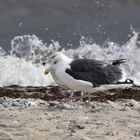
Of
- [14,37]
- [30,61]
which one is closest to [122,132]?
[30,61]

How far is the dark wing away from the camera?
921cm

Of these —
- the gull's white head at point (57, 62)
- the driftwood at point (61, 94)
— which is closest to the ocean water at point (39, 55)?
the driftwood at point (61, 94)

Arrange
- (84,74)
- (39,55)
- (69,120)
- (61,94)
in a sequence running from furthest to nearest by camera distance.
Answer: (39,55)
(61,94)
(84,74)
(69,120)

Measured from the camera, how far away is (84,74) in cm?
924

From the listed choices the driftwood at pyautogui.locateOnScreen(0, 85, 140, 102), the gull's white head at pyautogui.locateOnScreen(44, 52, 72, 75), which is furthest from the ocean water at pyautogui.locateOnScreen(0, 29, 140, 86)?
the gull's white head at pyautogui.locateOnScreen(44, 52, 72, 75)

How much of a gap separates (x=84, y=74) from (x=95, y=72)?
0.16 metres

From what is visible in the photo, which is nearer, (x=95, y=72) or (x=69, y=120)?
(x=69, y=120)

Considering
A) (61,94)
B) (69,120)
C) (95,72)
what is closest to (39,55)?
(61,94)

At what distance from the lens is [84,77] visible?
922cm

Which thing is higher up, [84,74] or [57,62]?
[57,62]

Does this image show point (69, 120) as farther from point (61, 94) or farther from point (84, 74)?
point (61, 94)

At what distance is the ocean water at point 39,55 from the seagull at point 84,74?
710 cm

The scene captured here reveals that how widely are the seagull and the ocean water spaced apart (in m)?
7.10

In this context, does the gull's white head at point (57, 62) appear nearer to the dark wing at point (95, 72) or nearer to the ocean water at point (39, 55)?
the dark wing at point (95, 72)
